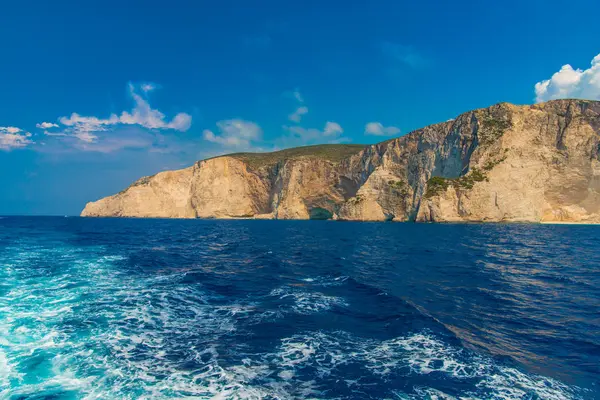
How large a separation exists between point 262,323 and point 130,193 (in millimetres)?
122479

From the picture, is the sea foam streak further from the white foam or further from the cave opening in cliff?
the cave opening in cliff

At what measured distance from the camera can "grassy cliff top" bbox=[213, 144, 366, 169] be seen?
107625 millimetres

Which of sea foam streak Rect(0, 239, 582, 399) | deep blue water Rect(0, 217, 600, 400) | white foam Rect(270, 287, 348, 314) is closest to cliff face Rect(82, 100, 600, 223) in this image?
deep blue water Rect(0, 217, 600, 400)

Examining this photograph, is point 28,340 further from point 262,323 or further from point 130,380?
point 262,323

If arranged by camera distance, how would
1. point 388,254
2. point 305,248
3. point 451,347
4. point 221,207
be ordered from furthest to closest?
point 221,207, point 305,248, point 388,254, point 451,347

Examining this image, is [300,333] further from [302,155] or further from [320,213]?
[302,155]

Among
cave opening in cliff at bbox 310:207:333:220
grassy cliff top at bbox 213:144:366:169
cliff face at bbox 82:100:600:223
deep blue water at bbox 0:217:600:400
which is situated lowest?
deep blue water at bbox 0:217:600:400

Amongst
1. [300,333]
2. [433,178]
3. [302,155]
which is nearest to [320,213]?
[302,155]

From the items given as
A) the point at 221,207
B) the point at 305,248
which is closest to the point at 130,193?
the point at 221,207

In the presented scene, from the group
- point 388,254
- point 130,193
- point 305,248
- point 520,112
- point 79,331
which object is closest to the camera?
point 79,331

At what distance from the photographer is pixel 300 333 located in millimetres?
9289

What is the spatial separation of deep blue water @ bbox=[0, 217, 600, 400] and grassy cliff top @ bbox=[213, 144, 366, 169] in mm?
89322

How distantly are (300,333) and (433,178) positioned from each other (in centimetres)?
6793

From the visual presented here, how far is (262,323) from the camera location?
33.1 feet
